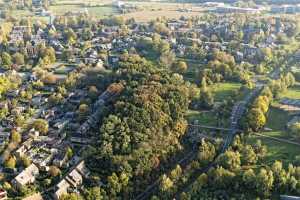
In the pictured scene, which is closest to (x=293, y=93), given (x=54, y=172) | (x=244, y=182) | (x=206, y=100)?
(x=206, y=100)

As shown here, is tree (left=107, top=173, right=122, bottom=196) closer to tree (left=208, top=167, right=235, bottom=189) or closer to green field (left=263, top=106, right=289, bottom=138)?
tree (left=208, top=167, right=235, bottom=189)

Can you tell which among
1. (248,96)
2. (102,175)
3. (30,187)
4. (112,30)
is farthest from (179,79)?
(112,30)

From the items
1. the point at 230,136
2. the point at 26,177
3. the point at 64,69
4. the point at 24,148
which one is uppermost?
the point at 64,69

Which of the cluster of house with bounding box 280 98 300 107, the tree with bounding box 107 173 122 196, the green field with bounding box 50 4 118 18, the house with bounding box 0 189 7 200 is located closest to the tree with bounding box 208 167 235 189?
the tree with bounding box 107 173 122 196

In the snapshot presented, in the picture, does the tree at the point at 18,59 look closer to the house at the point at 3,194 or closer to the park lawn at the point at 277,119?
the house at the point at 3,194

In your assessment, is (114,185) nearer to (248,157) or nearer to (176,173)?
(176,173)

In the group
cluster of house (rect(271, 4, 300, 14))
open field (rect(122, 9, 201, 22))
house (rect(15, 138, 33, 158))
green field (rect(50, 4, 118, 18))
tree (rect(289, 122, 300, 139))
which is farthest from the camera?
green field (rect(50, 4, 118, 18))
